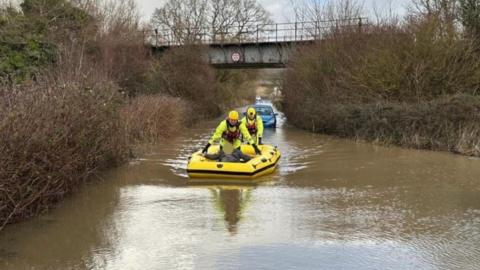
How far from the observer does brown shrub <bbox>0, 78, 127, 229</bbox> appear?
7.55 m

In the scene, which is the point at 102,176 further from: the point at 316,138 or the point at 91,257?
the point at 316,138

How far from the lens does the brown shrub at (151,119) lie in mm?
18013

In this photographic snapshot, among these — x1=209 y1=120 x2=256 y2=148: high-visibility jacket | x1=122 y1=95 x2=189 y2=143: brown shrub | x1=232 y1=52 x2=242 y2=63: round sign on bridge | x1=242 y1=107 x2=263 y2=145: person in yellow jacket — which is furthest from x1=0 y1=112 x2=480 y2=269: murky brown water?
x1=232 y1=52 x2=242 y2=63: round sign on bridge

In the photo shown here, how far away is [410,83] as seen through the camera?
19.5m

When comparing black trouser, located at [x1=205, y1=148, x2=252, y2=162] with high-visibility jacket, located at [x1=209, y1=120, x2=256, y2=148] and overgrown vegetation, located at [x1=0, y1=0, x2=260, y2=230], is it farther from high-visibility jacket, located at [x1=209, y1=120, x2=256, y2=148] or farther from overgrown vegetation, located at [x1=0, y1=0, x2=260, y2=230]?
overgrown vegetation, located at [x1=0, y1=0, x2=260, y2=230]

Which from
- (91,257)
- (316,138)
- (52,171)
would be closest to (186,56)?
(316,138)

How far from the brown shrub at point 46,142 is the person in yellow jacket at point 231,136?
8.36ft

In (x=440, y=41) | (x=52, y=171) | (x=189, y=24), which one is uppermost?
(x=189, y=24)

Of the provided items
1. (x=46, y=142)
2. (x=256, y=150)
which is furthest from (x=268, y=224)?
(x=256, y=150)

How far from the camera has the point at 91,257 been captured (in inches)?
273

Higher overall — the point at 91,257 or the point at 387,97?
the point at 387,97

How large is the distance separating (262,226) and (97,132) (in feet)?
16.0

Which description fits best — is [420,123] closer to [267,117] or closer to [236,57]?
[267,117]

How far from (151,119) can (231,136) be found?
7.62 m
